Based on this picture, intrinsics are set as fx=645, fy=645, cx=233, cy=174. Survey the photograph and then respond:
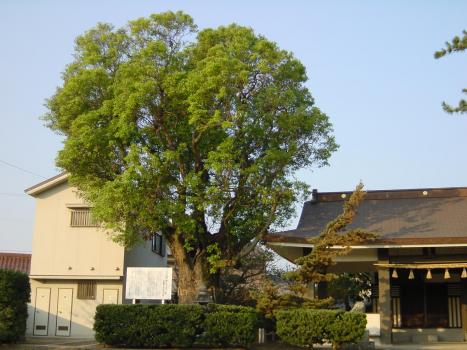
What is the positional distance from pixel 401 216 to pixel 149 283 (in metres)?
9.69

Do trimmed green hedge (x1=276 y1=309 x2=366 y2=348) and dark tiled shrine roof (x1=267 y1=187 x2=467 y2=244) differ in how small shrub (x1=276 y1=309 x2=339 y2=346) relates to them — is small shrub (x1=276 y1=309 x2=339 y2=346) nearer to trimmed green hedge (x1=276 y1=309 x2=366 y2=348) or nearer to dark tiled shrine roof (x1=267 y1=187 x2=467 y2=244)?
trimmed green hedge (x1=276 y1=309 x2=366 y2=348)

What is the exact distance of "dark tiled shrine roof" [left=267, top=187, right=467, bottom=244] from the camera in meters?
21.4

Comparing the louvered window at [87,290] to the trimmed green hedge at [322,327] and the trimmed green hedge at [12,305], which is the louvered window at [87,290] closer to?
the trimmed green hedge at [12,305]

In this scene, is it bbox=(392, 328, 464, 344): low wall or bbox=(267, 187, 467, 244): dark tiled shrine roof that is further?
bbox=(392, 328, 464, 344): low wall

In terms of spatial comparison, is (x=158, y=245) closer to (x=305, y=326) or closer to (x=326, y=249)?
(x=326, y=249)

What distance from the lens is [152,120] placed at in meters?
21.9

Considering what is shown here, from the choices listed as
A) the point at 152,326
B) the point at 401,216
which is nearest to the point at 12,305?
the point at 152,326

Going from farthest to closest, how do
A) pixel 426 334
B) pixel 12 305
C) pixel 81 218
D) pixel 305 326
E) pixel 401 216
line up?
pixel 81 218
pixel 426 334
pixel 401 216
pixel 12 305
pixel 305 326

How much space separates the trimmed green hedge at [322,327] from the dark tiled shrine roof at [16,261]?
21747 mm

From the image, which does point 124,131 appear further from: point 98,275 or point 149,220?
point 98,275

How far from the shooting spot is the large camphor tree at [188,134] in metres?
20.9

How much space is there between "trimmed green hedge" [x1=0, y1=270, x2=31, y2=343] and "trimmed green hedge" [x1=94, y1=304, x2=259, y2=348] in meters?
3.17

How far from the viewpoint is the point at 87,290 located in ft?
93.7

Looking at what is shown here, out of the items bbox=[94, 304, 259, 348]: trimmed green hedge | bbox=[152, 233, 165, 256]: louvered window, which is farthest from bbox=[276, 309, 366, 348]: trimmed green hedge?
bbox=[152, 233, 165, 256]: louvered window
